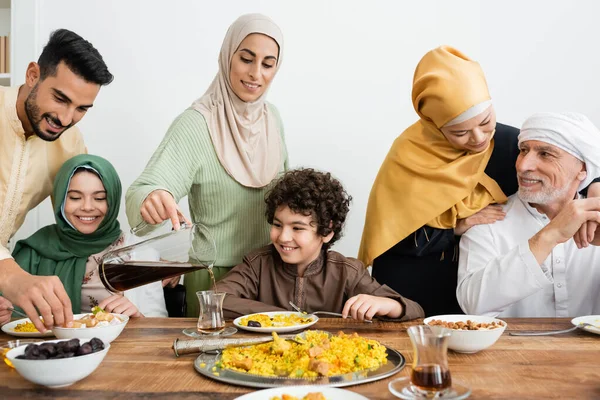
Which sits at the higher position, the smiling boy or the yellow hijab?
the yellow hijab

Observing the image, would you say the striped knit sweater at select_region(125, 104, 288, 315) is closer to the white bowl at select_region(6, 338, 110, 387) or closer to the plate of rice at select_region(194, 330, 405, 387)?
the plate of rice at select_region(194, 330, 405, 387)

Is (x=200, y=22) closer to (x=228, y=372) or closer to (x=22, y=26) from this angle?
(x=22, y=26)

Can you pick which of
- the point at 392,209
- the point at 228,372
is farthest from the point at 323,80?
the point at 228,372

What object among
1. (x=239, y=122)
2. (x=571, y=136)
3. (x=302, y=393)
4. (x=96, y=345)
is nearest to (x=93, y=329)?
(x=96, y=345)

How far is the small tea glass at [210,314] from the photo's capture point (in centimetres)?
159

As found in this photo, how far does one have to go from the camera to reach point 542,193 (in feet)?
7.16

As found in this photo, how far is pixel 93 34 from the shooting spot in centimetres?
351

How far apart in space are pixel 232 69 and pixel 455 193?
98 cm

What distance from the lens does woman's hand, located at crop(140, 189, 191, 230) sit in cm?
172

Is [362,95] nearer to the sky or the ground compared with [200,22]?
nearer to the ground

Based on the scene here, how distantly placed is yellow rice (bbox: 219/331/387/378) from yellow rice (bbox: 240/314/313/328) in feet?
0.88

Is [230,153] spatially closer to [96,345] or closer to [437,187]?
[437,187]

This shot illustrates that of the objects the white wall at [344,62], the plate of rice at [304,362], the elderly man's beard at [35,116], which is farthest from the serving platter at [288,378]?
the white wall at [344,62]

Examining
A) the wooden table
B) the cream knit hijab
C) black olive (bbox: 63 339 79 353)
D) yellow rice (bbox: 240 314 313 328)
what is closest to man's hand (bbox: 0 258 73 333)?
the wooden table
